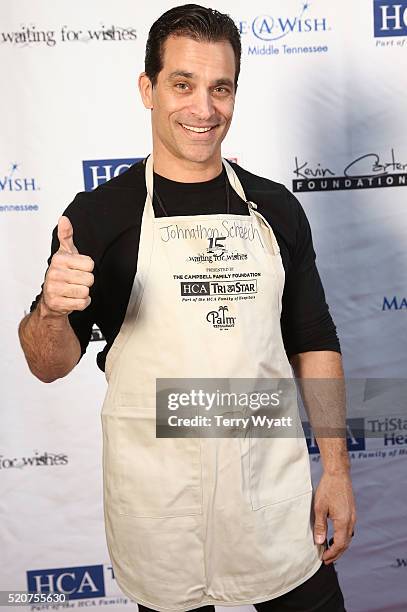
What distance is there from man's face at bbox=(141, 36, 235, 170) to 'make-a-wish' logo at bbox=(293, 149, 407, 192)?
2.52 ft

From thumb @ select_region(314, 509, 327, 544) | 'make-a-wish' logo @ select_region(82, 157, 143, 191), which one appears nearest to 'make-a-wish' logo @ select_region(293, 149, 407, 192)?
'make-a-wish' logo @ select_region(82, 157, 143, 191)

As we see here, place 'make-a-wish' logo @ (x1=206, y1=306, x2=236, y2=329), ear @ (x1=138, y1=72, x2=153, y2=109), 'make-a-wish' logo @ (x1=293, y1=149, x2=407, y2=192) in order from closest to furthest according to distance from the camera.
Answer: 'make-a-wish' logo @ (x1=206, y1=306, x2=236, y2=329), ear @ (x1=138, y1=72, x2=153, y2=109), 'make-a-wish' logo @ (x1=293, y1=149, x2=407, y2=192)

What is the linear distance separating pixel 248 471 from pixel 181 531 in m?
0.15

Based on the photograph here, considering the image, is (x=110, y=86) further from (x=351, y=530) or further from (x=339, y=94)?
(x=351, y=530)

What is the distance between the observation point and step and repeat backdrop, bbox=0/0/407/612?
6.54 feet

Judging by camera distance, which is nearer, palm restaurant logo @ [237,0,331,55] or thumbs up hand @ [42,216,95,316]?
thumbs up hand @ [42,216,95,316]

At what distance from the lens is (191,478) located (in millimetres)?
1282

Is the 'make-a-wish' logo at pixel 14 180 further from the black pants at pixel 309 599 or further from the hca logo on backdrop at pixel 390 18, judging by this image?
the black pants at pixel 309 599

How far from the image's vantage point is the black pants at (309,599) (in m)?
1.35

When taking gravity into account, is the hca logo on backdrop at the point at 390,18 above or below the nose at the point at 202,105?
above

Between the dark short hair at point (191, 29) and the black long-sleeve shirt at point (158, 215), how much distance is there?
0.67 feet

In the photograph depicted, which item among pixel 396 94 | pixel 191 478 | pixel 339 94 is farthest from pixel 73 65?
pixel 191 478

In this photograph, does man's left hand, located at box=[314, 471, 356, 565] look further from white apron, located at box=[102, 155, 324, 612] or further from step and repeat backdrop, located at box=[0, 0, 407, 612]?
step and repeat backdrop, located at box=[0, 0, 407, 612]

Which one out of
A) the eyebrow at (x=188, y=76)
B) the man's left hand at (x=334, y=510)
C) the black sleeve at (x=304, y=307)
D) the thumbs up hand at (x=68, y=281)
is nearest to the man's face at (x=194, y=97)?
the eyebrow at (x=188, y=76)
